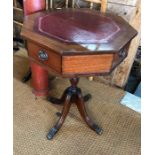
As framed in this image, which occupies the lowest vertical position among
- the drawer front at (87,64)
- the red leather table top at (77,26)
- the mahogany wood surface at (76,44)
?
the drawer front at (87,64)

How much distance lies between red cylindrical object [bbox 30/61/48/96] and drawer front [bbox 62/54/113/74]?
24.5 inches

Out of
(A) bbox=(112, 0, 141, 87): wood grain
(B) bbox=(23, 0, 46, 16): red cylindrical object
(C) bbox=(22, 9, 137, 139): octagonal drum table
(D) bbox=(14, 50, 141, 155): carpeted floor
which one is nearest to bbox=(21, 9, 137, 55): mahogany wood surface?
(C) bbox=(22, 9, 137, 139): octagonal drum table

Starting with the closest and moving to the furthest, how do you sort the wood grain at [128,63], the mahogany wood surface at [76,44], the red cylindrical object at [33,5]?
1. the mahogany wood surface at [76,44]
2. the red cylindrical object at [33,5]
3. the wood grain at [128,63]

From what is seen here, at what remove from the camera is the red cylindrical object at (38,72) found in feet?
4.01

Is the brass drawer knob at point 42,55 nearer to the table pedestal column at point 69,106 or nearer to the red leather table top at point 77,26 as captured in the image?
the red leather table top at point 77,26

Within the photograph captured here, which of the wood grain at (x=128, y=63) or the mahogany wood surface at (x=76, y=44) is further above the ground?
the mahogany wood surface at (x=76, y=44)

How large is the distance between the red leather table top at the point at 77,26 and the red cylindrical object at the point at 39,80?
1.54ft

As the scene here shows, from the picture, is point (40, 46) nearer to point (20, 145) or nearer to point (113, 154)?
point (20, 145)

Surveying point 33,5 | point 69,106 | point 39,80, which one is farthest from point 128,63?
point 33,5

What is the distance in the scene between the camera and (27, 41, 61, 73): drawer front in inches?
33.2

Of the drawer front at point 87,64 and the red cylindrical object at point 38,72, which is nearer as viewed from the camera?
the drawer front at point 87,64

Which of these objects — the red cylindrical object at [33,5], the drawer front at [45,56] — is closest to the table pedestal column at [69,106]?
the drawer front at [45,56]

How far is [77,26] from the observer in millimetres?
959
